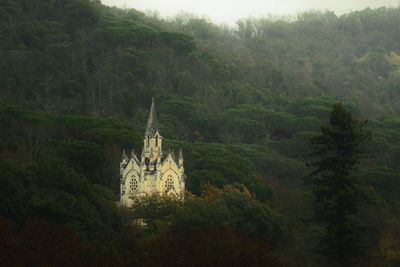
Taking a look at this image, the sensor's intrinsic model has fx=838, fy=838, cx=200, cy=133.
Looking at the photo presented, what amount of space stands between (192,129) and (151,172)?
63.2ft

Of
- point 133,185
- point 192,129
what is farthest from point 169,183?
point 192,129

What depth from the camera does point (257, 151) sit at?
61.0 meters

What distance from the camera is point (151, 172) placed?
50250 mm

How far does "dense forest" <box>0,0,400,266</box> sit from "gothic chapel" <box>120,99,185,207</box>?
2.31 m

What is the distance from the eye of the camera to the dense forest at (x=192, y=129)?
31.8 m

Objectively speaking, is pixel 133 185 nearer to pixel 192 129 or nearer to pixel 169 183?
pixel 169 183

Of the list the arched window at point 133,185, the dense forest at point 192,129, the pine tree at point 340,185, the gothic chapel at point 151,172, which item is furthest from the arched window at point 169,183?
the pine tree at point 340,185

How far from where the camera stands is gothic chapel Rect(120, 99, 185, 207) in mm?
50156

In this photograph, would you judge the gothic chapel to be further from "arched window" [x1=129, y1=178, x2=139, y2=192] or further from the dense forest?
the dense forest

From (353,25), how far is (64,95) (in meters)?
59.5

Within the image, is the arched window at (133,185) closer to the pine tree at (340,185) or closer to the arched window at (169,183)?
the arched window at (169,183)

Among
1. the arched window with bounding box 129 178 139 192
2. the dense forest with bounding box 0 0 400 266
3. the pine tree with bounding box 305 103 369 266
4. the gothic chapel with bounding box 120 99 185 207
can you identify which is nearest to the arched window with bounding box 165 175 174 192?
the gothic chapel with bounding box 120 99 185 207

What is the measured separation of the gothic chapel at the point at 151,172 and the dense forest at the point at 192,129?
2.31m

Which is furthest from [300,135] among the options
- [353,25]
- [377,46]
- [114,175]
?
[353,25]
